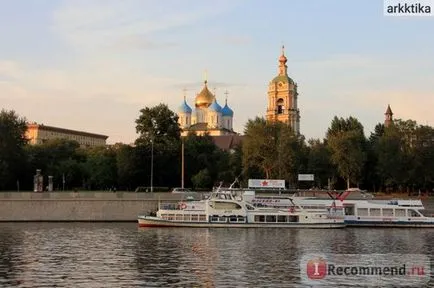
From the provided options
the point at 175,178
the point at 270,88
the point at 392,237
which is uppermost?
the point at 270,88

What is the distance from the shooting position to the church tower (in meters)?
190

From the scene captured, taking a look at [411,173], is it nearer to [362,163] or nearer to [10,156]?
[362,163]

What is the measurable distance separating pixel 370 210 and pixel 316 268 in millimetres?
A: 39020

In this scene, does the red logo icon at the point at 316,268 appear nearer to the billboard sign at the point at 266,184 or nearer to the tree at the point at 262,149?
the billboard sign at the point at 266,184

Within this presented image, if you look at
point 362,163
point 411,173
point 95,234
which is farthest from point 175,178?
point 95,234

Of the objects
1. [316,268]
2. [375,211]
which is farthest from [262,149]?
[316,268]

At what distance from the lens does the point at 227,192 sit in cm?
7644

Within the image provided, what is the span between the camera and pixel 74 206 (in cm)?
8356

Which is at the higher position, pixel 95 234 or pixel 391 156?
pixel 391 156

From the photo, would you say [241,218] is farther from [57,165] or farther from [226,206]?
[57,165]

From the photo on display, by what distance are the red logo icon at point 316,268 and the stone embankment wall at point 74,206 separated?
4112 centimetres

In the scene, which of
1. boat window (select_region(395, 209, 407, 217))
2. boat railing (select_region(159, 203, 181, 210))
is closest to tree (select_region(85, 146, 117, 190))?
boat railing (select_region(159, 203, 181, 210))

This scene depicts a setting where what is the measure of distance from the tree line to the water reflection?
3391cm

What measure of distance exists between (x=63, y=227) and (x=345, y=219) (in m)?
31.4
